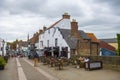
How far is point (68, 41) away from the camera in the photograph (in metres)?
41.4

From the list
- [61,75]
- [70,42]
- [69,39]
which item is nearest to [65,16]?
[69,39]

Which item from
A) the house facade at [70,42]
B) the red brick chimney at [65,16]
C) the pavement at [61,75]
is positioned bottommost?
the pavement at [61,75]

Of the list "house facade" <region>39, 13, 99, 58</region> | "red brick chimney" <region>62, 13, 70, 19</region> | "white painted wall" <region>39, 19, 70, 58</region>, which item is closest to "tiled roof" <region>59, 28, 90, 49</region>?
"house facade" <region>39, 13, 99, 58</region>

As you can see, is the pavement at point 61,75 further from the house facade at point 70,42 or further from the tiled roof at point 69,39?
the tiled roof at point 69,39

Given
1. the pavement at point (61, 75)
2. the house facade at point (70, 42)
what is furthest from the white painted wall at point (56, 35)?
the pavement at point (61, 75)

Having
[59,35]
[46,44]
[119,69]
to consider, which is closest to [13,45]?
[46,44]

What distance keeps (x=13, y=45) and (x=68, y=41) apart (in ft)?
398

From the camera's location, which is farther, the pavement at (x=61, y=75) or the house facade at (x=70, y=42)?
the house facade at (x=70, y=42)

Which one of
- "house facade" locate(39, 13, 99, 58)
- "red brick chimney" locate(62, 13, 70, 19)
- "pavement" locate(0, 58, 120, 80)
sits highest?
"red brick chimney" locate(62, 13, 70, 19)

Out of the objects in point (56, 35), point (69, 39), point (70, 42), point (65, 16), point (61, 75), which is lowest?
point (61, 75)

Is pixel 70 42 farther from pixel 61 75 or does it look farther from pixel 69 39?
pixel 61 75

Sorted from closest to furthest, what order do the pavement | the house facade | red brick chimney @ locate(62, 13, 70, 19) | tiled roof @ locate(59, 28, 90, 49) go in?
the pavement < the house facade < tiled roof @ locate(59, 28, 90, 49) < red brick chimney @ locate(62, 13, 70, 19)

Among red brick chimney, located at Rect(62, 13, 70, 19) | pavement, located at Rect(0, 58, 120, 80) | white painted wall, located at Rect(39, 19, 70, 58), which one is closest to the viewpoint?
pavement, located at Rect(0, 58, 120, 80)

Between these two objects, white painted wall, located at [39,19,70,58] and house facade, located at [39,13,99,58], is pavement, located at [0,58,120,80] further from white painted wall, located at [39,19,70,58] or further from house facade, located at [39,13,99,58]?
white painted wall, located at [39,19,70,58]
